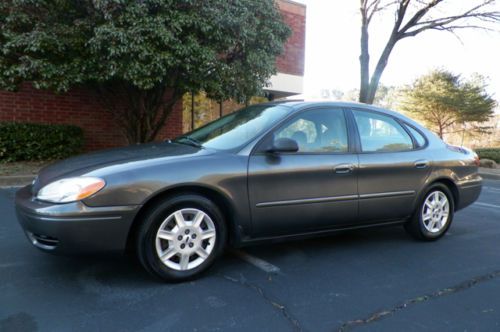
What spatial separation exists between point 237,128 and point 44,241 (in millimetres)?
1810

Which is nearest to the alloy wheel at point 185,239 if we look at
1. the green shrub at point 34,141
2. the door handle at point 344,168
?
the door handle at point 344,168

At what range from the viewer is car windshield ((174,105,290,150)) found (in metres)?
3.17

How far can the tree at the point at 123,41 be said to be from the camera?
21.5 ft

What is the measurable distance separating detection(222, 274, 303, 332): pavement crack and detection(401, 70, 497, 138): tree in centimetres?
2312

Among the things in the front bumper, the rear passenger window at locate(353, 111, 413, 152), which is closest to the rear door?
the rear passenger window at locate(353, 111, 413, 152)

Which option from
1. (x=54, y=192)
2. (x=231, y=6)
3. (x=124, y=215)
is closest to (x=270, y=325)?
(x=124, y=215)

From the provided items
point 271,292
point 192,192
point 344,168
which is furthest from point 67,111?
point 271,292

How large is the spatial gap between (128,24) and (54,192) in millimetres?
4966

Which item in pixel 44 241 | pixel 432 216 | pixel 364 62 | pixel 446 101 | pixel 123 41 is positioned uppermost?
pixel 364 62

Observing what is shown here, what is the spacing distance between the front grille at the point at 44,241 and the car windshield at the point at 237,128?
4.56 ft

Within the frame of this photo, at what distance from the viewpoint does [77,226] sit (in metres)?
2.46

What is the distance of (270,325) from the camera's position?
2.28 meters

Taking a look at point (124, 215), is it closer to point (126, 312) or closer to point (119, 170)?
point (119, 170)

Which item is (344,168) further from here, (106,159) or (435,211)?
(106,159)
